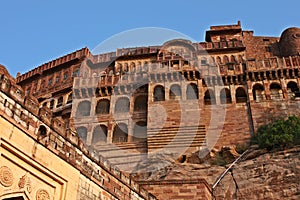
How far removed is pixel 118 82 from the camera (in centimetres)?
3547

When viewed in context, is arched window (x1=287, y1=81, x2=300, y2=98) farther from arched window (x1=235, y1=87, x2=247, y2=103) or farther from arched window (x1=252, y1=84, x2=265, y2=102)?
arched window (x1=235, y1=87, x2=247, y2=103)

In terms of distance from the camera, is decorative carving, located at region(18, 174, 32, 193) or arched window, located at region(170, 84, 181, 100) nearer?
decorative carving, located at region(18, 174, 32, 193)

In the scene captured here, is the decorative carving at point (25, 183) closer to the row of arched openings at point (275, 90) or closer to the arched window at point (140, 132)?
the arched window at point (140, 132)

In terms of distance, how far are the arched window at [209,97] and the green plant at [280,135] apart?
16.3 ft

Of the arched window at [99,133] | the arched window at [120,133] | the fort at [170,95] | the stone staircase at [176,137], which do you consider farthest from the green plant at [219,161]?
the arched window at [99,133]

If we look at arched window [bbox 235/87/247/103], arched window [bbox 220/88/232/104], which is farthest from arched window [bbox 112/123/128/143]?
arched window [bbox 235/87/247/103]

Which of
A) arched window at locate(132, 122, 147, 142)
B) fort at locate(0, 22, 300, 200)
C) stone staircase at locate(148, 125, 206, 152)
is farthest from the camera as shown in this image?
arched window at locate(132, 122, 147, 142)

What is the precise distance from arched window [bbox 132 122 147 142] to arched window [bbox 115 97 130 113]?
2044mm

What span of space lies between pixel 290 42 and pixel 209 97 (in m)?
13.9

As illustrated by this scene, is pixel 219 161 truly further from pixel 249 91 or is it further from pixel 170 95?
pixel 170 95

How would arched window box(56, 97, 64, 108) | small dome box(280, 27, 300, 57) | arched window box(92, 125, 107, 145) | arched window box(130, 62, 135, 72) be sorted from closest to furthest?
1. arched window box(92, 125, 107, 145)
2. arched window box(56, 97, 64, 108)
3. arched window box(130, 62, 135, 72)
4. small dome box(280, 27, 300, 57)

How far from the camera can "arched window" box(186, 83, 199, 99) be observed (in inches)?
1293

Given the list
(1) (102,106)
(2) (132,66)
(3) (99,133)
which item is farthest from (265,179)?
(2) (132,66)

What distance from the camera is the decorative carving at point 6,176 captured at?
30.1 ft
